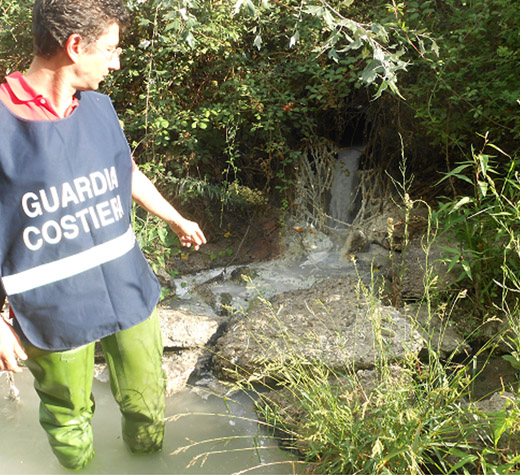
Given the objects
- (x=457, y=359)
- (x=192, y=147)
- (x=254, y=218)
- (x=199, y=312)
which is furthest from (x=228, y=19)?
(x=457, y=359)

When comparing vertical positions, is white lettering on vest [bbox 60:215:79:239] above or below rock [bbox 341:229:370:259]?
above

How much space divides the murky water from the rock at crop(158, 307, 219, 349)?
1.22 feet

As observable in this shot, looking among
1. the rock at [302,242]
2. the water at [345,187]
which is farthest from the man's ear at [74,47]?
the water at [345,187]

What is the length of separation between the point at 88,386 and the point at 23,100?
1196 mm

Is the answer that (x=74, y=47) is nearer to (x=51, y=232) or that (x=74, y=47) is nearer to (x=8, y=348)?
(x=51, y=232)

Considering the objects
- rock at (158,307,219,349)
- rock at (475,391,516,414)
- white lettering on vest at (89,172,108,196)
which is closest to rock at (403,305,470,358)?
rock at (475,391,516,414)

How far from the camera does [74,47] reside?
1.80m

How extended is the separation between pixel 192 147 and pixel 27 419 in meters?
2.58

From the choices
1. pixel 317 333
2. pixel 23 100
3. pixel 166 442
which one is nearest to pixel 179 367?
pixel 166 442

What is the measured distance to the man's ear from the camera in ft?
5.84

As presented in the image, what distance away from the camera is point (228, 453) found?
2740 millimetres

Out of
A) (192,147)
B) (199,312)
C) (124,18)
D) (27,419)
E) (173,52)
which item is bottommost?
(199,312)

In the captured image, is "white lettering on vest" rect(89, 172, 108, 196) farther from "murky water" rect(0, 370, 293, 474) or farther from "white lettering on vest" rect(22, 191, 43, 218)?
"murky water" rect(0, 370, 293, 474)

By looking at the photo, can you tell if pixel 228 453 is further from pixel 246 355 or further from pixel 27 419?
pixel 27 419
